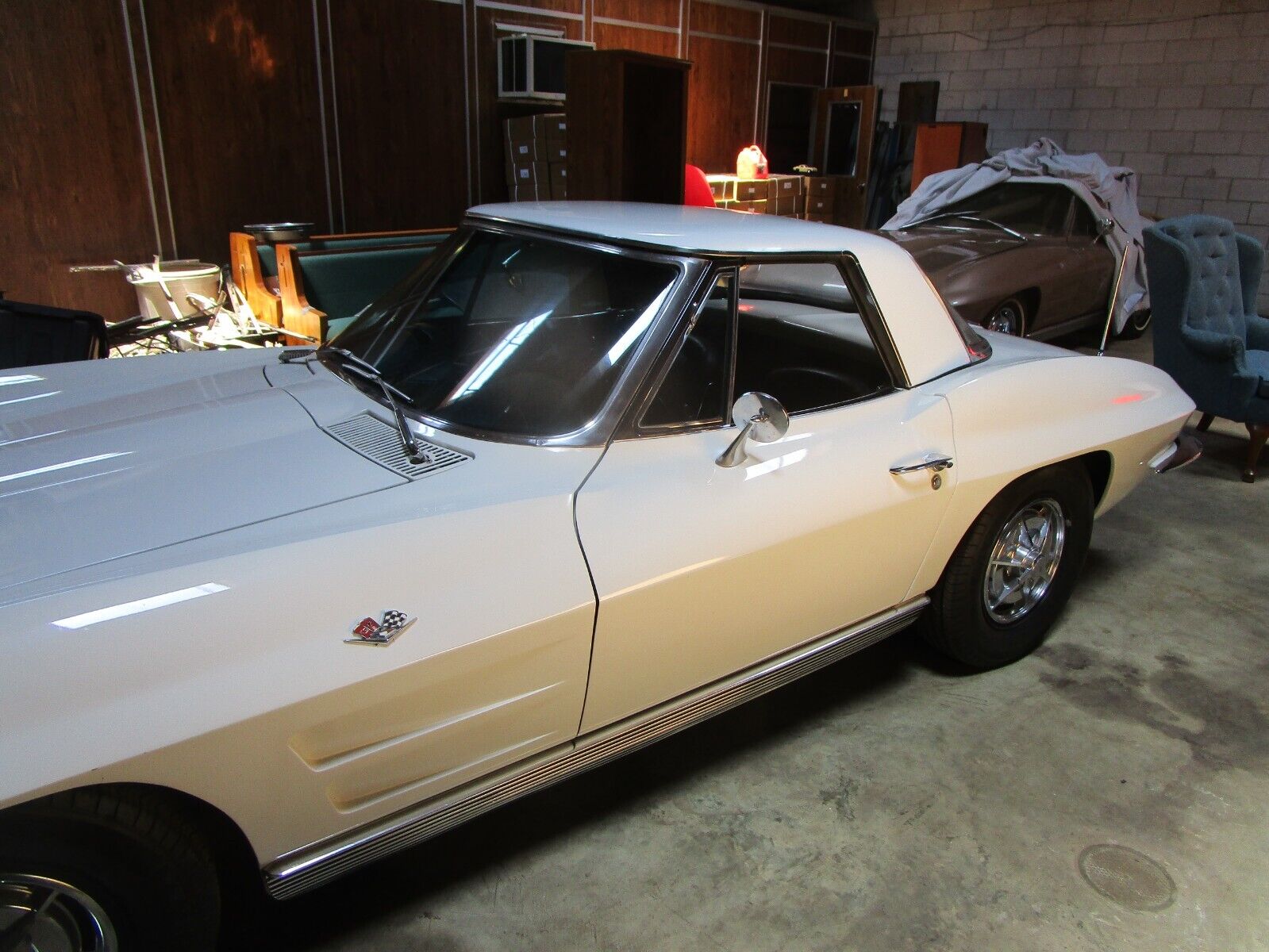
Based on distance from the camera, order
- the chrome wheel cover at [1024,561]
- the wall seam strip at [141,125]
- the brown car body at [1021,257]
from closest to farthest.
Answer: the chrome wheel cover at [1024,561]
the brown car body at [1021,257]
the wall seam strip at [141,125]

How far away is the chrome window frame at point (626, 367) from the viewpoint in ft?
6.02

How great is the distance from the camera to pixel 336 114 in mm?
7297

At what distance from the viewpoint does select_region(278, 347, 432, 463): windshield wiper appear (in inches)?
70.3

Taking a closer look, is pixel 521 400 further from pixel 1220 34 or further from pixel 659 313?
pixel 1220 34

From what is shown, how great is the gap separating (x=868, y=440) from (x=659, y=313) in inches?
25.1

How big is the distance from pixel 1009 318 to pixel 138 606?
19.8 feet

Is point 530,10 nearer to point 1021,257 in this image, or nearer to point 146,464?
point 1021,257

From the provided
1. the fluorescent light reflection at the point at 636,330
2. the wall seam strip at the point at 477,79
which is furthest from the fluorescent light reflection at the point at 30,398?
the wall seam strip at the point at 477,79

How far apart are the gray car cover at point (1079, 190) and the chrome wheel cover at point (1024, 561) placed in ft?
16.3

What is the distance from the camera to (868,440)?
2.17 metres

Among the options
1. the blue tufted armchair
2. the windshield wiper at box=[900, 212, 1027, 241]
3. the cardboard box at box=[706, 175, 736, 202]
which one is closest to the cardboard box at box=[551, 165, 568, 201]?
the cardboard box at box=[706, 175, 736, 202]

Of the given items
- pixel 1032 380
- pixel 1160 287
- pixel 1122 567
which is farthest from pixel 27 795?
pixel 1160 287

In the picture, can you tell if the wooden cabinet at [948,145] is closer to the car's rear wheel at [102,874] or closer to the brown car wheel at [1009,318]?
the brown car wheel at [1009,318]

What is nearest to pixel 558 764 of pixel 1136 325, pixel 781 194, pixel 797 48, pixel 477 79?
pixel 477 79
